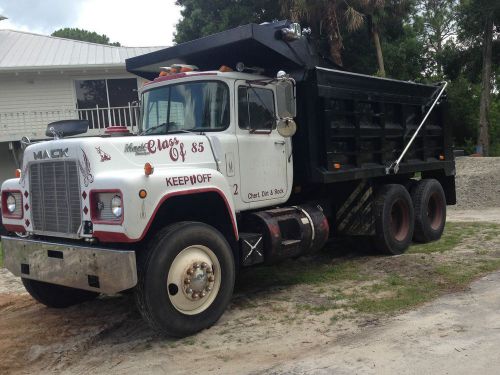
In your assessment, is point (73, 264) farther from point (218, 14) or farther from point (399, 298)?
point (218, 14)

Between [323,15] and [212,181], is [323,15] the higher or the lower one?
the higher one

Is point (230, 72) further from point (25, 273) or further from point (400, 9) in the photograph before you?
point (400, 9)

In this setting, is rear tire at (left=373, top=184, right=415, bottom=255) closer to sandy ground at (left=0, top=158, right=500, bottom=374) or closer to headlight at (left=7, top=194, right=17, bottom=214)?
sandy ground at (left=0, top=158, right=500, bottom=374)

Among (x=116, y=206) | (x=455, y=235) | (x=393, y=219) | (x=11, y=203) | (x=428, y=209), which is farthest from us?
(x=455, y=235)

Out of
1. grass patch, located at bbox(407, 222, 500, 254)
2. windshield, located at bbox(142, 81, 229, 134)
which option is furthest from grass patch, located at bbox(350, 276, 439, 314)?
windshield, located at bbox(142, 81, 229, 134)

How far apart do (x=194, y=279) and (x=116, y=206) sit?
99cm

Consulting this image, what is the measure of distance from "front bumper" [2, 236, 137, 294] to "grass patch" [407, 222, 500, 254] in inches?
201

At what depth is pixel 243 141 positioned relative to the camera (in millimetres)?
5871

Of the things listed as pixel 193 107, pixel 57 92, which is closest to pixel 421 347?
pixel 193 107

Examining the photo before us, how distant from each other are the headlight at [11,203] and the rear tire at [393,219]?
482cm

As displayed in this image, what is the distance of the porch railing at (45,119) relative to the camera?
1698cm

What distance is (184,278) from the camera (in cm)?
481

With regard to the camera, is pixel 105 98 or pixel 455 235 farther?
pixel 105 98

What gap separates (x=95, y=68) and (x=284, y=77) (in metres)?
13.0
